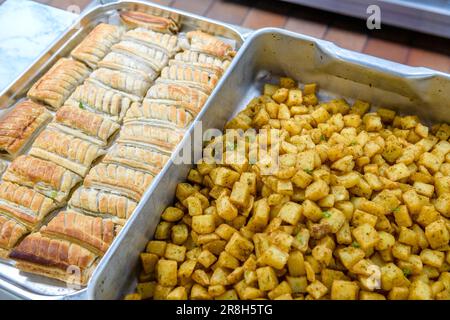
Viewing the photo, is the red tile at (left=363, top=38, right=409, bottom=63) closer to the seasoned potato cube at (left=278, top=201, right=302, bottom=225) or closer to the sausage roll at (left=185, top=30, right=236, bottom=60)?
the sausage roll at (left=185, top=30, right=236, bottom=60)

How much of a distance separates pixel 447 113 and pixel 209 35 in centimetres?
135

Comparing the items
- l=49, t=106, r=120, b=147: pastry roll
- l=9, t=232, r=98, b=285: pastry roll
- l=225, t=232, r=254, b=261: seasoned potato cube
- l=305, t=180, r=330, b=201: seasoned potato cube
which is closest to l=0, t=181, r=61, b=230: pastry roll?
l=9, t=232, r=98, b=285: pastry roll

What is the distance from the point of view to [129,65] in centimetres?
252

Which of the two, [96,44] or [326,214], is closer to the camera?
[326,214]

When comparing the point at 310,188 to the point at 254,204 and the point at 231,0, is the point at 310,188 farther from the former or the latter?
the point at 231,0

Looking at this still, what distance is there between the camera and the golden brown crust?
194 cm

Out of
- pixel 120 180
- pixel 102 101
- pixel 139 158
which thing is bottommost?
pixel 120 180

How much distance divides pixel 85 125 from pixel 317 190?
3.92 feet

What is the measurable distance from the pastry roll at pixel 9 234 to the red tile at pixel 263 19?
1.95 m

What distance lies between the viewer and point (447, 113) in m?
2.30

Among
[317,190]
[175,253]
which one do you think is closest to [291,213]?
[317,190]

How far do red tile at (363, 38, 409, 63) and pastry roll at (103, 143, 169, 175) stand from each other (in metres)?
1.60

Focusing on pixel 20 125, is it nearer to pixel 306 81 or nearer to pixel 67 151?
pixel 67 151
